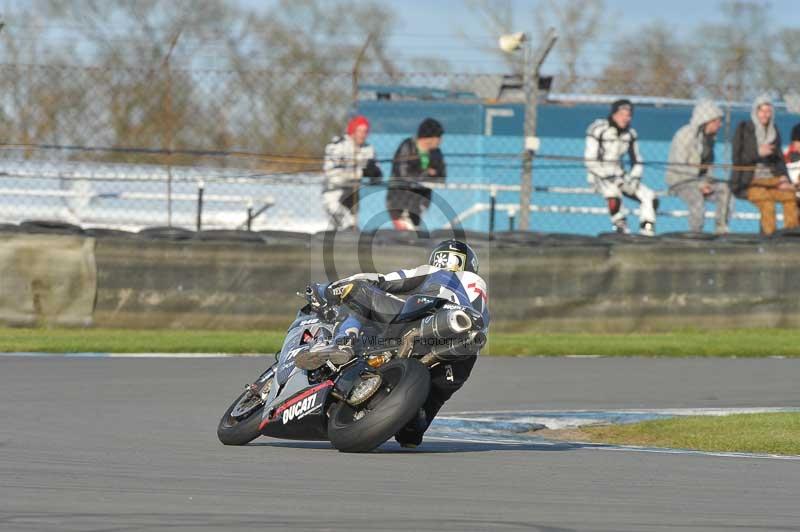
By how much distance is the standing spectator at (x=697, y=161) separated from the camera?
17188 millimetres

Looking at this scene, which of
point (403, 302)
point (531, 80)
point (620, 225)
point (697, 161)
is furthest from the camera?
point (697, 161)

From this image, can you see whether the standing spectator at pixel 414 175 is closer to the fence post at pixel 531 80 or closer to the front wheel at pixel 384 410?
the fence post at pixel 531 80

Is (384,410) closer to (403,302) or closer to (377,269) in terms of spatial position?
(403,302)

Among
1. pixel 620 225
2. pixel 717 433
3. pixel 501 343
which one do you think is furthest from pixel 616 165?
pixel 717 433

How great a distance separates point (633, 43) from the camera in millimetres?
16953

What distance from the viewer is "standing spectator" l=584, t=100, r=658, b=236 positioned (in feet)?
55.6

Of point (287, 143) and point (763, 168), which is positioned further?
point (763, 168)

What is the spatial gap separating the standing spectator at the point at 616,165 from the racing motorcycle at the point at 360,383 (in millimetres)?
9266

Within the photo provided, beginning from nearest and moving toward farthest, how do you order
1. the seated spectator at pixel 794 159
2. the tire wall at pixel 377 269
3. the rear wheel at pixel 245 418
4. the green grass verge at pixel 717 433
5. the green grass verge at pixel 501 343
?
the rear wheel at pixel 245 418 → the green grass verge at pixel 717 433 → the green grass verge at pixel 501 343 → the tire wall at pixel 377 269 → the seated spectator at pixel 794 159

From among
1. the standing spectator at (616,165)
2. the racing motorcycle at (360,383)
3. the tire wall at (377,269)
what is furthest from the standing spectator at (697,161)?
the racing motorcycle at (360,383)

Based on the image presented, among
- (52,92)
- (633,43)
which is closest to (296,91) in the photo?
(52,92)

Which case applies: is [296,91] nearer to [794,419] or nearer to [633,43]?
[633,43]

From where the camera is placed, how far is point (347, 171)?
16.6 meters

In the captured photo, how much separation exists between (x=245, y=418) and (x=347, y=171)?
8797mm
